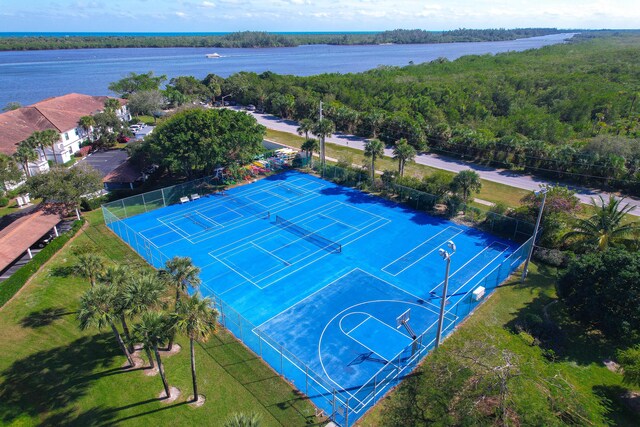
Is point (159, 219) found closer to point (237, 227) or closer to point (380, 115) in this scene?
point (237, 227)

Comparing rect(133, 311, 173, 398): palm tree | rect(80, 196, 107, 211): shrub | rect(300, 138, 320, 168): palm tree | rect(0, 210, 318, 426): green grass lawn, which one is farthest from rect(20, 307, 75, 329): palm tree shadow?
rect(300, 138, 320, 168): palm tree

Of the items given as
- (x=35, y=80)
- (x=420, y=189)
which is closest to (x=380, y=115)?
(x=420, y=189)

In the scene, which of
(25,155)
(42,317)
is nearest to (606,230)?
(42,317)

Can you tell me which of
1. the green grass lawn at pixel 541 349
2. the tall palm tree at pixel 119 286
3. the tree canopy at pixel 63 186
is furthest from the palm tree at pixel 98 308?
the tree canopy at pixel 63 186

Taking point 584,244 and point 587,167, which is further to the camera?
point 587,167

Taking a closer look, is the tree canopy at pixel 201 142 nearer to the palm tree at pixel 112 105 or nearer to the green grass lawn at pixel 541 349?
the green grass lawn at pixel 541 349

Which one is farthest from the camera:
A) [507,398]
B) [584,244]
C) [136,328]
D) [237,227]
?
[237,227]
